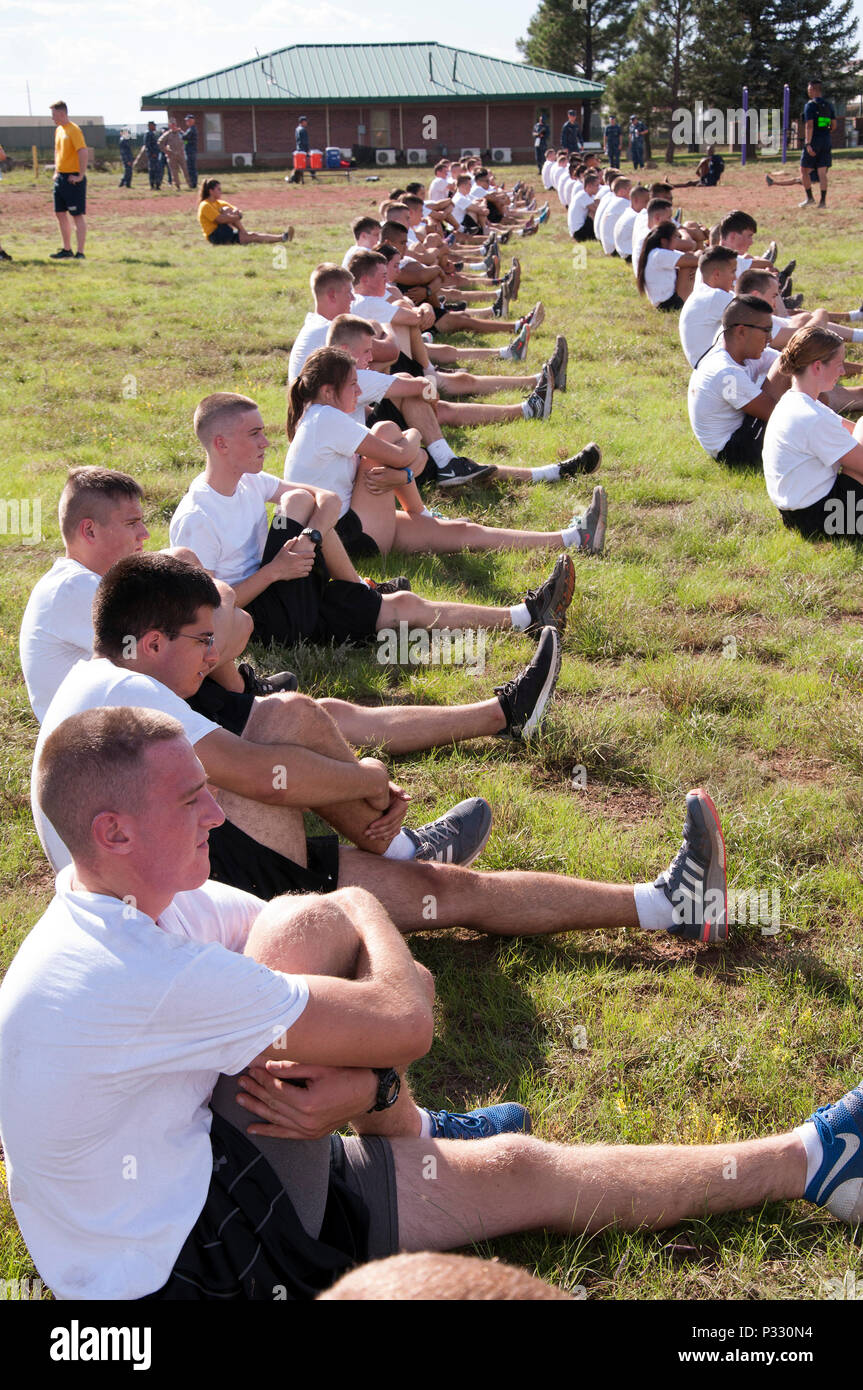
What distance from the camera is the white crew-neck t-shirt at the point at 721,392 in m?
8.01

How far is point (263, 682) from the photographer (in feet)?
15.0

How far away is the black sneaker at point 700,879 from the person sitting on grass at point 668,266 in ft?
38.3

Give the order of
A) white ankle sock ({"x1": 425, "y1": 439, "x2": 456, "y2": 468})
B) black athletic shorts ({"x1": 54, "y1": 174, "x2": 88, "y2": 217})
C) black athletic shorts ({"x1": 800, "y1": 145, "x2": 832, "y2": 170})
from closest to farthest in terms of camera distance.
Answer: white ankle sock ({"x1": 425, "y1": 439, "x2": 456, "y2": 468}) < black athletic shorts ({"x1": 54, "y1": 174, "x2": 88, "y2": 217}) < black athletic shorts ({"x1": 800, "y1": 145, "x2": 832, "y2": 170})

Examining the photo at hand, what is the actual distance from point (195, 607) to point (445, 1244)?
5.96ft

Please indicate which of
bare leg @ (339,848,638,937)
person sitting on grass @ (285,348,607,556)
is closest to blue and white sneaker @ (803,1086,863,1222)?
bare leg @ (339,848,638,937)

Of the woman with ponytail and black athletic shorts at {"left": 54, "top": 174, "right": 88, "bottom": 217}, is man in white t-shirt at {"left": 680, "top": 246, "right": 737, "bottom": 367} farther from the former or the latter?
black athletic shorts at {"left": 54, "top": 174, "right": 88, "bottom": 217}

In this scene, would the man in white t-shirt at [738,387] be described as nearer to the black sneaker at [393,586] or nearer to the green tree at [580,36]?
the black sneaker at [393,586]

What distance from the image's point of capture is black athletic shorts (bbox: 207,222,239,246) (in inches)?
848

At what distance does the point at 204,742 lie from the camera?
3.49m

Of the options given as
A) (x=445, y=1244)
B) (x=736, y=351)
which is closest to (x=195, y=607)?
(x=445, y=1244)

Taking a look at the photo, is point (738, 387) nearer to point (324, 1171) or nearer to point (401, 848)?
point (401, 848)

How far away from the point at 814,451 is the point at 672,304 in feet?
27.5

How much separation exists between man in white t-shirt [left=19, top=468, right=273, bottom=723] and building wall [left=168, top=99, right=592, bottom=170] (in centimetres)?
5538

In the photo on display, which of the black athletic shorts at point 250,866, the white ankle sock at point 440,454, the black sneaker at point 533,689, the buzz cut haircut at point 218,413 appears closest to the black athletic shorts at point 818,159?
the white ankle sock at point 440,454
